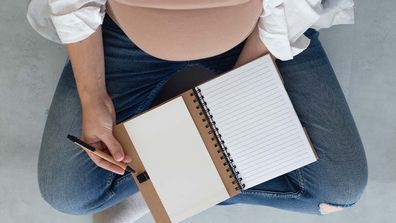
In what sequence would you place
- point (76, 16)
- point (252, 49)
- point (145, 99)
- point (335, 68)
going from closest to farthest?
point (76, 16), point (252, 49), point (145, 99), point (335, 68)

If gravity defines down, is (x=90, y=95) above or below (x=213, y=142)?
above

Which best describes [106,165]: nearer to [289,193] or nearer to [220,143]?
[220,143]

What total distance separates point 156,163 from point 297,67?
0.29 metres

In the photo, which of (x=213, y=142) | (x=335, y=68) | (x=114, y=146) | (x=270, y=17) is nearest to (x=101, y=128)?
(x=114, y=146)

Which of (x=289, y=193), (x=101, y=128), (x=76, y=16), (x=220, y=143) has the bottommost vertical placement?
(x=289, y=193)

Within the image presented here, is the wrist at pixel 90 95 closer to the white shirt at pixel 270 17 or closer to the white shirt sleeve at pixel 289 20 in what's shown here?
the white shirt at pixel 270 17

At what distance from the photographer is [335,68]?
1.07 m

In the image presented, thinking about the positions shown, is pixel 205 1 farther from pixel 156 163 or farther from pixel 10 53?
pixel 10 53

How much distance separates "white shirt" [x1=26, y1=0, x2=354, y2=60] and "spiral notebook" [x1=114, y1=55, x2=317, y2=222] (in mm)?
77

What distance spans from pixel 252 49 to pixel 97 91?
259 millimetres

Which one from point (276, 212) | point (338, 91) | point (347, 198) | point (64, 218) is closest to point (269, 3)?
point (338, 91)

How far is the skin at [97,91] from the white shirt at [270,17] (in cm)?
4

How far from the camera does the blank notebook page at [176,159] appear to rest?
80 centimetres

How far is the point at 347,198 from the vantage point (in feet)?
2.92
